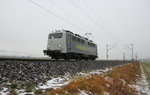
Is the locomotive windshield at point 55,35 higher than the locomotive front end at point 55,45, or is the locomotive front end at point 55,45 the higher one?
the locomotive windshield at point 55,35

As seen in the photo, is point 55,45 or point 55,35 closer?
point 55,45

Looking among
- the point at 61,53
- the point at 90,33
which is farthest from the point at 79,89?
the point at 90,33

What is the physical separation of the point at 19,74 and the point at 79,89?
2810mm

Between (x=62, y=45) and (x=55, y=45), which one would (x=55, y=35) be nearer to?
(x=55, y=45)

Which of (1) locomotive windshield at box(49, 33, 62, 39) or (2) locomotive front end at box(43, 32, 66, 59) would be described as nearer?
(2) locomotive front end at box(43, 32, 66, 59)

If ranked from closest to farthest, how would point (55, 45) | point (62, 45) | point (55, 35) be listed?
point (62, 45) < point (55, 45) < point (55, 35)

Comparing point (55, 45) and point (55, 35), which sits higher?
point (55, 35)

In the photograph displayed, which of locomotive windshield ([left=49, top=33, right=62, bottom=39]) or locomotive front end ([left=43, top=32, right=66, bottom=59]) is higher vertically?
locomotive windshield ([left=49, top=33, right=62, bottom=39])

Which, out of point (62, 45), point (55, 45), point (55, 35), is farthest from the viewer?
point (55, 35)

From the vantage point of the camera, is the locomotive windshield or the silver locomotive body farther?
the locomotive windshield

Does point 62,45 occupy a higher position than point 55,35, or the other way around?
point 55,35

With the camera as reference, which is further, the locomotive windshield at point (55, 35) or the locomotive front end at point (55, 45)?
the locomotive windshield at point (55, 35)

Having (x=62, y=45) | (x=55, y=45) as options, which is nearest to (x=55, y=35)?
(x=55, y=45)

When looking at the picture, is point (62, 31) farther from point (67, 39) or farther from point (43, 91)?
point (43, 91)
